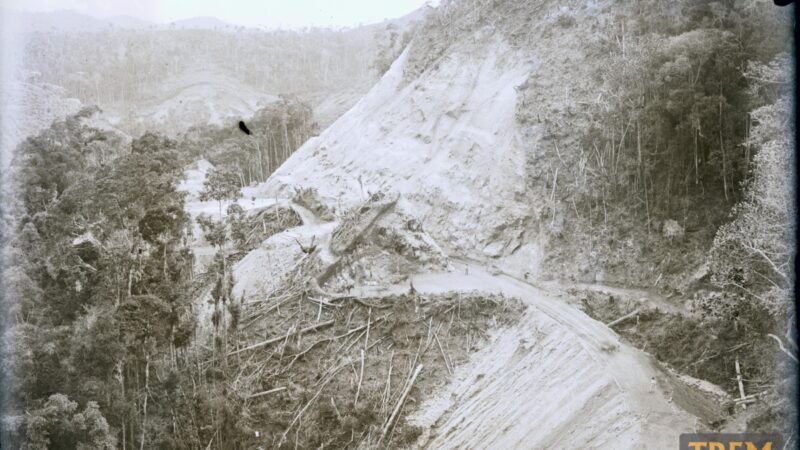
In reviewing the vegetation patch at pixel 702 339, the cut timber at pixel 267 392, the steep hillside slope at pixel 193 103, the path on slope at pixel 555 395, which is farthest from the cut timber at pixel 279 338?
the steep hillside slope at pixel 193 103

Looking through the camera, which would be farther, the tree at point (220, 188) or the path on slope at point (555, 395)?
the tree at point (220, 188)

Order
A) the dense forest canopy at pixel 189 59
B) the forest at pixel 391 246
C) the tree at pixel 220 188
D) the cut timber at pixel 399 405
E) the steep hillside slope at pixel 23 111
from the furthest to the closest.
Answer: the dense forest canopy at pixel 189 59
the tree at pixel 220 188
the steep hillside slope at pixel 23 111
the cut timber at pixel 399 405
the forest at pixel 391 246

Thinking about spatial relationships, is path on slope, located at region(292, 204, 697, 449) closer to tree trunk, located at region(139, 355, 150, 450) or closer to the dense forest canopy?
tree trunk, located at region(139, 355, 150, 450)

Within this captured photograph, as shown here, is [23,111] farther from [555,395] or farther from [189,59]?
[189,59]

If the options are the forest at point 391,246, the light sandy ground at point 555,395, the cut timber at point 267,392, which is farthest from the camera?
the cut timber at point 267,392

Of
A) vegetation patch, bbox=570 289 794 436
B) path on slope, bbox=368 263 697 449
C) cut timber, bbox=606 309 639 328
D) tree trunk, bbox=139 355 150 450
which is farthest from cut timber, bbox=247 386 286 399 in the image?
cut timber, bbox=606 309 639 328

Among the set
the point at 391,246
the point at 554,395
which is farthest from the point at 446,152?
the point at 554,395

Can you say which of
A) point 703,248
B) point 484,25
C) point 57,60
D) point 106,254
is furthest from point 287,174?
point 57,60

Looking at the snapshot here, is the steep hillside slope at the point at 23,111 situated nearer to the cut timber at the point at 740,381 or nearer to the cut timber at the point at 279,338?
the cut timber at the point at 279,338

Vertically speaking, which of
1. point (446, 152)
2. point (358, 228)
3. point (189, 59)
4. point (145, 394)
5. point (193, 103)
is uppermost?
point (189, 59)

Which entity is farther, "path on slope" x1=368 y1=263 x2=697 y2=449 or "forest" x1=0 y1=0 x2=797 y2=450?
"forest" x1=0 y1=0 x2=797 y2=450

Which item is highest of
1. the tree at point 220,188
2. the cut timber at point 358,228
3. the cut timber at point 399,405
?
the cut timber at point 358,228

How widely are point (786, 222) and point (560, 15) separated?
61.3ft

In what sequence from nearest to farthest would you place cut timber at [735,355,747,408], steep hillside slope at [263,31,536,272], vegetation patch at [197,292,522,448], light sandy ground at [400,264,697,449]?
light sandy ground at [400,264,697,449] < cut timber at [735,355,747,408] < vegetation patch at [197,292,522,448] < steep hillside slope at [263,31,536,272]
